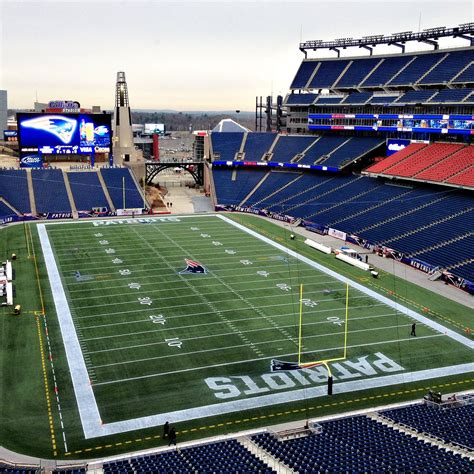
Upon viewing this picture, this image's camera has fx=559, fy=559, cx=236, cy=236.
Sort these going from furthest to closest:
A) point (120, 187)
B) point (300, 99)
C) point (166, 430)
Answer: point (300, 99) < point (120, 187) < point (166, 430)

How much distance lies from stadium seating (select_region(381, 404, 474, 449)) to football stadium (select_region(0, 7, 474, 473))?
94 millimetres

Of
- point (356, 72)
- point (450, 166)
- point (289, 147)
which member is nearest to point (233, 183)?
point (289, 147)

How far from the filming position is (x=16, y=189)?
58.3 metres

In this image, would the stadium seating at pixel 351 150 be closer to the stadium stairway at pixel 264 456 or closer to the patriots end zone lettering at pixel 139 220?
the patriots end zone lettering at pixel 139 220

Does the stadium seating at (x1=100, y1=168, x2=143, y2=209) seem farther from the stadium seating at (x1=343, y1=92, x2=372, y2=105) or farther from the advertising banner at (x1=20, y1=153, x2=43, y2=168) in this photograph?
the stadium seating at (x1=343, y1=92, x2=372, y2=105)

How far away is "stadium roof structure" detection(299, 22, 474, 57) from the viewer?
5622 cm

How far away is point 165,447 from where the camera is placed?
17203 mm

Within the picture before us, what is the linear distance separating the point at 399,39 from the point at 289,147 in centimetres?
1742

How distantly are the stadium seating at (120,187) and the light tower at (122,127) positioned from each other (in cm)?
359

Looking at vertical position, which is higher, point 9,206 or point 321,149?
point 321,149

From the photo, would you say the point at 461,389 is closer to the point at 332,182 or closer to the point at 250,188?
the point at 332,182

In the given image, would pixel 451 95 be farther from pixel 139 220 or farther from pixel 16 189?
pixel 16 189

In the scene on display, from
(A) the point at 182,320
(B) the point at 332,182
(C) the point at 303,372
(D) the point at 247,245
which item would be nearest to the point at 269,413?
(C) the point at 303,372

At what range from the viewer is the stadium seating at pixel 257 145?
69375 millimetres
